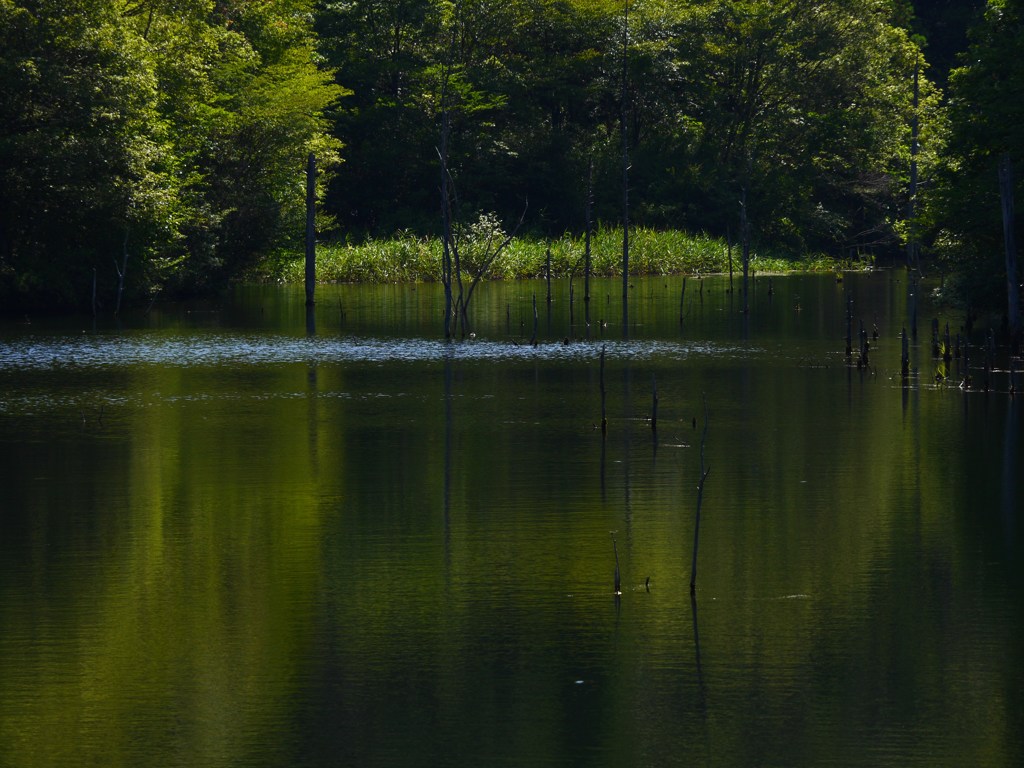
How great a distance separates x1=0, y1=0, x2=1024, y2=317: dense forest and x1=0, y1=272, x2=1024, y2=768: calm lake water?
984 inches

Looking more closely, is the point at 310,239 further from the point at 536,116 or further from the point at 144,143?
the point at 536,116

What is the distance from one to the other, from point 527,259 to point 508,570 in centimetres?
5624

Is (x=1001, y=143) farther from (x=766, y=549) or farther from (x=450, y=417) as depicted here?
(x=766, y=549)

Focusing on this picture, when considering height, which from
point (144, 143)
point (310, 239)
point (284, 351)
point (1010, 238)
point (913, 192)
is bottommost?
point (284, 351)

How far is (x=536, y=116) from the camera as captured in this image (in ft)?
281

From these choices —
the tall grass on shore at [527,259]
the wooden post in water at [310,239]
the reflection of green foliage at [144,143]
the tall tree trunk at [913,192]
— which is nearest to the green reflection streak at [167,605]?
the tall tree trunk at [913,192]

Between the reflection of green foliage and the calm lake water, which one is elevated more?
the reflection of green foliage

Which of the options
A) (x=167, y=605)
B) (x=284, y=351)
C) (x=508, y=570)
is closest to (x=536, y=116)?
(x=284, y=351)

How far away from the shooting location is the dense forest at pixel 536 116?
58812 millimetres

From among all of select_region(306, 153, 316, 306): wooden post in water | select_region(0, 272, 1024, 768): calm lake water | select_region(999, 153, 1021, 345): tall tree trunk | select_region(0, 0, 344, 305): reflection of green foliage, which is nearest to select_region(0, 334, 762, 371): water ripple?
select_region(0, 272, 1024, 768): calm lake water

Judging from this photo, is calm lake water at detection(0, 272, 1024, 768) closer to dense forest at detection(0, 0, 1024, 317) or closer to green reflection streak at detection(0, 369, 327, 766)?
green reflection streak at detection(0, 369, 327, 766)

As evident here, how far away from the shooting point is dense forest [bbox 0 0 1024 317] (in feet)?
193

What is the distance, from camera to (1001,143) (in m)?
37.1

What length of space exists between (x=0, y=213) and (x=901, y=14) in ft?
202
